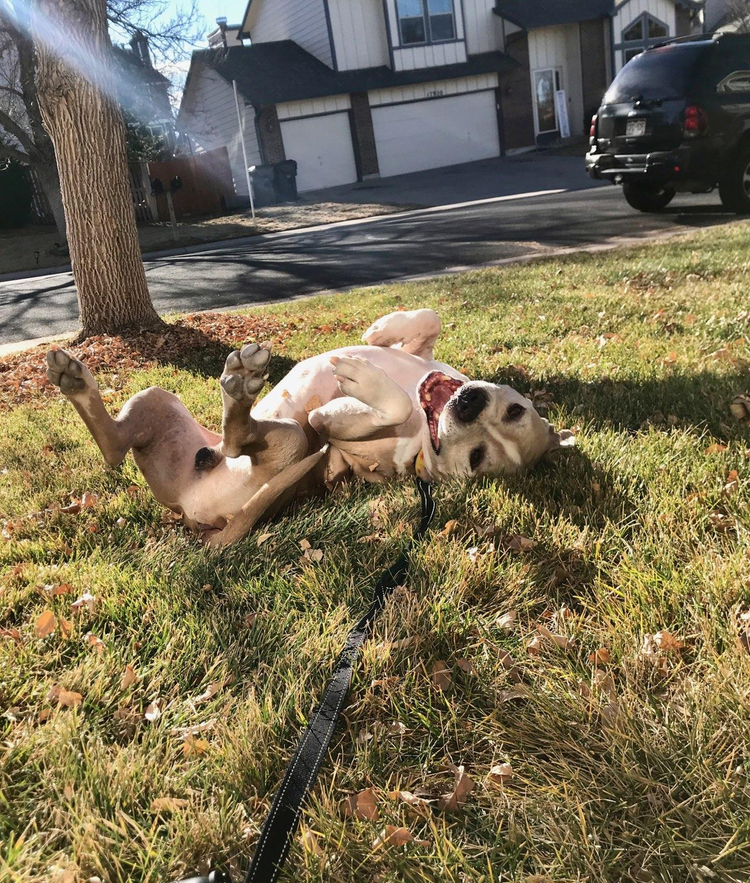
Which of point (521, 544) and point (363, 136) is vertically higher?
point (363, 136)

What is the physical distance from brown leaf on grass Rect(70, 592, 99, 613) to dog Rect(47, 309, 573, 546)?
50cm

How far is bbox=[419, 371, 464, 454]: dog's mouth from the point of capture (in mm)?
2930

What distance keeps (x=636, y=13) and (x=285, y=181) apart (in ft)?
59.8

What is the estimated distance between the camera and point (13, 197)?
2769 cm

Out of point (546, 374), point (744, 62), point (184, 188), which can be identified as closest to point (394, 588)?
point (546, 374)

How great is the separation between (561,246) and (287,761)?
33.5ft

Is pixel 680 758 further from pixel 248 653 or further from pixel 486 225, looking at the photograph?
pixel 486 225

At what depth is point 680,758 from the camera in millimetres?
1614

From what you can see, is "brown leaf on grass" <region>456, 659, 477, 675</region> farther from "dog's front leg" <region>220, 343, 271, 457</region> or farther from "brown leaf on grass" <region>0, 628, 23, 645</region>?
"brown leaf on grass" <region>0, 628, 23, 645</region>

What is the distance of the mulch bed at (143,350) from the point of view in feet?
20.2

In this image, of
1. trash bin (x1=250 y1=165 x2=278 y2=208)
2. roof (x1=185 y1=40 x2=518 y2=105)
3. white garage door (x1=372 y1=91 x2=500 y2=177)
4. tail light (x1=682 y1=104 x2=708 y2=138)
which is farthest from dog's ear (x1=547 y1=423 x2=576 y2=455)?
white garage door (x1=372 y1=91 x2=500 y2=177)

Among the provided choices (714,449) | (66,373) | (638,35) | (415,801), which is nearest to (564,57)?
(638,35)

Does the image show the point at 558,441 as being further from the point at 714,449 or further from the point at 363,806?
the point at 363,806

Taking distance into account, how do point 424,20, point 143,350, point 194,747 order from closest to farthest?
point 194,747, point 143,350, point 424,20
